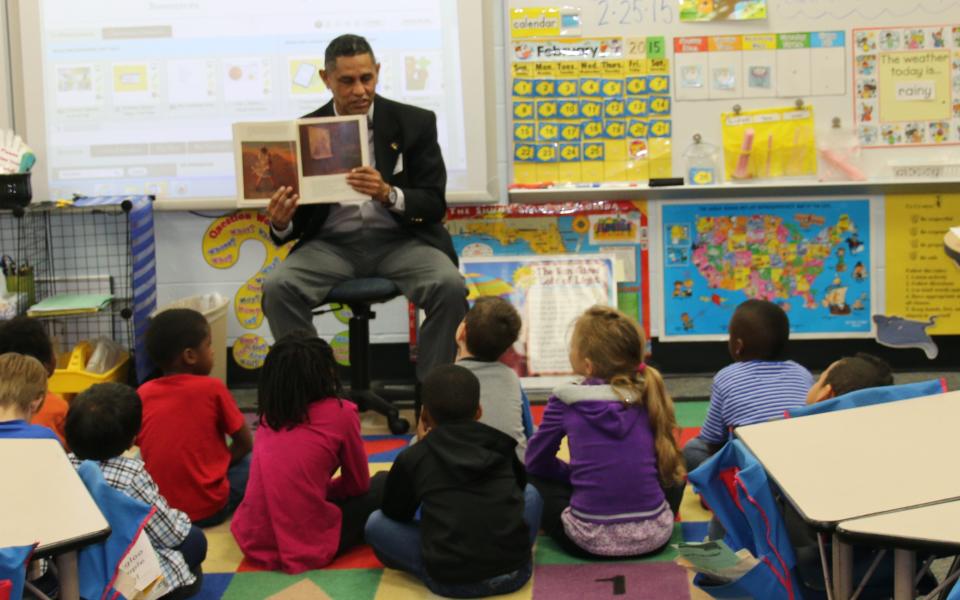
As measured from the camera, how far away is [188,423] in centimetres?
284

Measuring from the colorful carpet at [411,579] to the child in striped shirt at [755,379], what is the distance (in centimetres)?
32

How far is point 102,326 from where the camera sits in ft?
15.6

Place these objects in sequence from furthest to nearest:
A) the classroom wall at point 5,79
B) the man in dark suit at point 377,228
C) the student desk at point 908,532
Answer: the classroom wall at point 5,79 → the man in dark suit at point 377,228 → the student desk at point 908,532

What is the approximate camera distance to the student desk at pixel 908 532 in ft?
4.65

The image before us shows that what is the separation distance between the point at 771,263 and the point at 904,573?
3.25 metres

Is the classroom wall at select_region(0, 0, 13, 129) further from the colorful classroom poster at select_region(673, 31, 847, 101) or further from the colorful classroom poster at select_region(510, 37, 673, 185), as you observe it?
the colorful classroom poster at select_region(673, 31, 847, 101)

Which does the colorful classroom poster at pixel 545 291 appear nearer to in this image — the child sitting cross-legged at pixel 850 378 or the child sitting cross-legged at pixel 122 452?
the child sitting cross-legged at pixel 850 378

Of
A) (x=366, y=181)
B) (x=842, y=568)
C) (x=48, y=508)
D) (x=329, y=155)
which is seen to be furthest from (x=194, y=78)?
(x=842, y=568)

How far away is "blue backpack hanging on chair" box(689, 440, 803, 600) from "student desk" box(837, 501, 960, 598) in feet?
0.76

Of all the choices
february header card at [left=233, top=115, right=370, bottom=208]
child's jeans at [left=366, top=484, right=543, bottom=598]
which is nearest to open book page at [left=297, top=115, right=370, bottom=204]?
february header card at [left=233, top=115, right=370, bottom=208]

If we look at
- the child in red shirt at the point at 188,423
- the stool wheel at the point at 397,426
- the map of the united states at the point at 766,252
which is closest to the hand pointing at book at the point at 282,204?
the child in red shirt at the point at 188,423

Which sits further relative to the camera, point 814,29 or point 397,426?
point 814,29

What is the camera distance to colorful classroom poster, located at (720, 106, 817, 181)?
14.9 ft

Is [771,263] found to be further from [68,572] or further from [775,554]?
[68,572]
